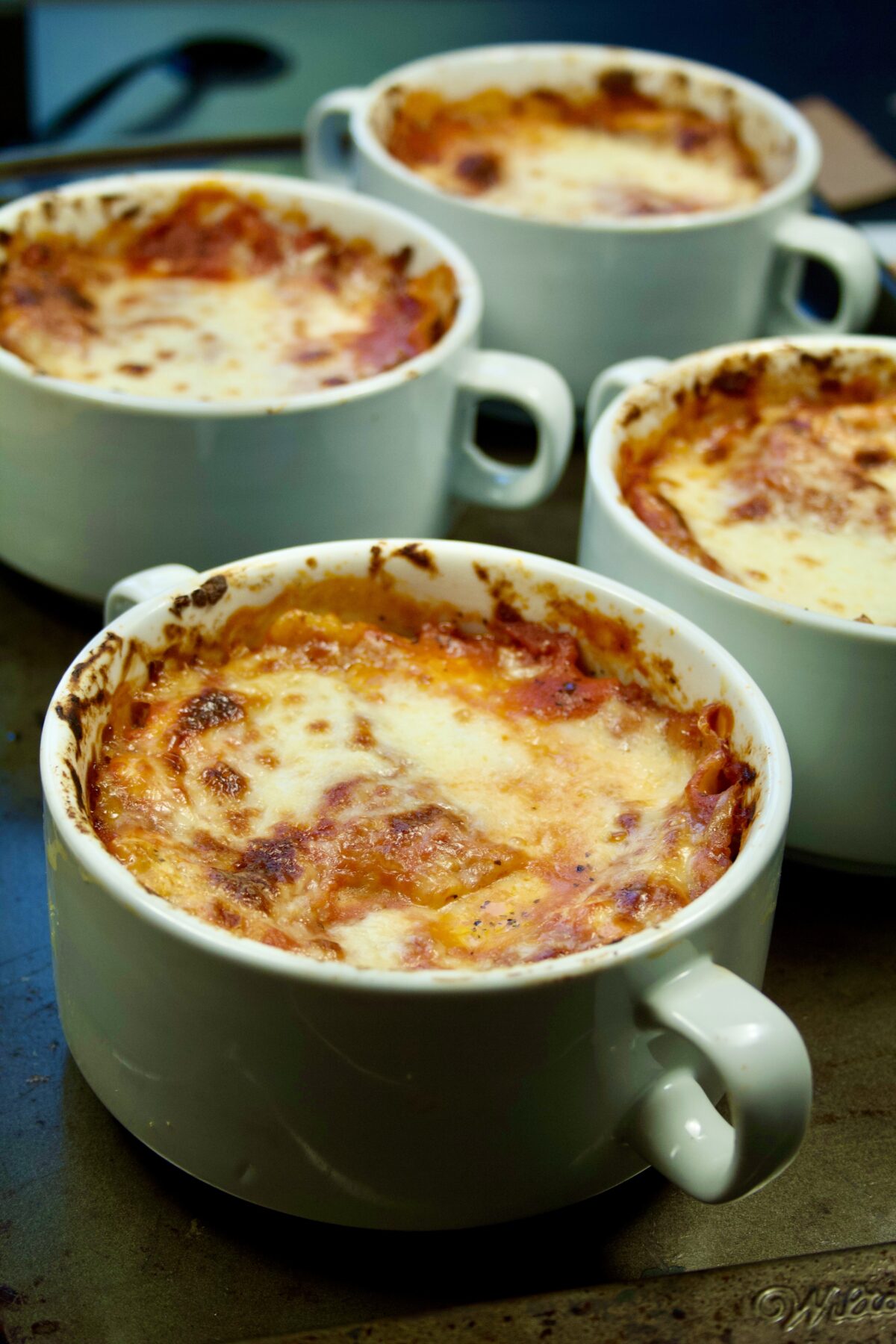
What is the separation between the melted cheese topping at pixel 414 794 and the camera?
88cm

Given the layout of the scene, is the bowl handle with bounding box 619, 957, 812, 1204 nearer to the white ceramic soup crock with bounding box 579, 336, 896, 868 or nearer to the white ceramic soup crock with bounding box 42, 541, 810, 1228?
the white ceramic soup crock with bounding box 42, 541, 810, 1228

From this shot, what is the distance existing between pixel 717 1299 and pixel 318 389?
852mm

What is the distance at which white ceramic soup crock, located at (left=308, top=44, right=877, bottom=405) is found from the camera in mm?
1525

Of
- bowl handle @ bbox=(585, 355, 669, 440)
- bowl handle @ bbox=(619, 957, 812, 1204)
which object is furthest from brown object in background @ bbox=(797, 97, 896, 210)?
bowl handle @ bbox=(619, 957, 812, 1204)

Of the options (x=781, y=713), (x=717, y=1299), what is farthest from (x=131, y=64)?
(x=717, y=1299)

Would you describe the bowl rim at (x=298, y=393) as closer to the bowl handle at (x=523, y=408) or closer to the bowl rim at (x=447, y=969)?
the bowl handle at (x=523, y=408)

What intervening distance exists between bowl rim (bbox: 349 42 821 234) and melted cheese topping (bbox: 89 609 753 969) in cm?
59

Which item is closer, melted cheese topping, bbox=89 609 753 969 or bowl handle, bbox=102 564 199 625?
melted cheese topping, bbox=89 609 753 969

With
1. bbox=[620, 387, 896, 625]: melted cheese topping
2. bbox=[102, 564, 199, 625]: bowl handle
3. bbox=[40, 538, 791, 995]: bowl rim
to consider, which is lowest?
bbox=[620, 387, 896, 625]: melted cheese topping

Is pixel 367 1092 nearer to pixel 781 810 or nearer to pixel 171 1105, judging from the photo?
pixel 171 1105

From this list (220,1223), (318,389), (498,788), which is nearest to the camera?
(220,1223)

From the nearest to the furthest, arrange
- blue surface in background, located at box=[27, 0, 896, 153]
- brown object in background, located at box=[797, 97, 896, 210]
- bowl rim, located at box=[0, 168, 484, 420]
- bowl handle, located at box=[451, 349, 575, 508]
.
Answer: bowl rim, located at box=[0, 168, 484, 420] < bowl handle, located at box=[451, 349, 575, 508] < brown object in background, located at box=[797, 97, 896, 210] < blue surface in background, located at box=[27, 0, 896, 153]

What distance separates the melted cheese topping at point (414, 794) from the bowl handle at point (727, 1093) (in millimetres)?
76

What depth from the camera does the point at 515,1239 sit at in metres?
0.89
